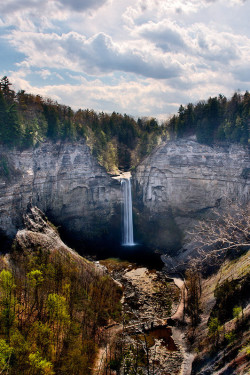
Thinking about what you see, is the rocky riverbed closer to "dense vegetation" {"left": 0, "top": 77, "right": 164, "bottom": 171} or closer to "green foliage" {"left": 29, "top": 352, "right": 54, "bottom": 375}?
"green foliage" {"left": 29, "top": 352, "right": 54, "bottom": 375}

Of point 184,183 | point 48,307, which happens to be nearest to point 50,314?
point 48,307

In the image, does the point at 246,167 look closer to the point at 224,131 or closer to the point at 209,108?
the point at 224,131

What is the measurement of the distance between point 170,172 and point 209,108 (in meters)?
15.5

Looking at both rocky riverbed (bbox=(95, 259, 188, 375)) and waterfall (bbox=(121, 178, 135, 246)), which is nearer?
rocky riverbed (bbox=(95, 259, 188, 375))

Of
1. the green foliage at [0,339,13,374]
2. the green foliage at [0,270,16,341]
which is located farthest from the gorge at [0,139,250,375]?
the green foliage at [0,339,13,374]

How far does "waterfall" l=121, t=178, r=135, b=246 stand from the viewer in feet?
194

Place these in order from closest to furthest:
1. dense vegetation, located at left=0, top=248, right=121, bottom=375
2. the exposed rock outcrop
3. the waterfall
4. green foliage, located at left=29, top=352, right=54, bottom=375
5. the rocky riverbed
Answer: green foliage, located at left=29, top=352, right=54, bottom=375 < dense vegetation, located at left=0, top=248, right=121, bottom=375 < the rocky riverbed < the exposed rock outcrop < the waterfall

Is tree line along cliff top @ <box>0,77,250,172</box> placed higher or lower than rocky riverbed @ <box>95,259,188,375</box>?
higher

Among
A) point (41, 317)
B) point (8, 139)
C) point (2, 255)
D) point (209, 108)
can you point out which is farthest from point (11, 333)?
point (209, 108)

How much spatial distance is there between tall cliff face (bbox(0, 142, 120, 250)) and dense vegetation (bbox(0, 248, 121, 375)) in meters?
9.67

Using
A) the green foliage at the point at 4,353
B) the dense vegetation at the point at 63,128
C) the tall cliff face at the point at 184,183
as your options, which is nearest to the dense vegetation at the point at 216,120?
the tall cliff face at the point at 184,183

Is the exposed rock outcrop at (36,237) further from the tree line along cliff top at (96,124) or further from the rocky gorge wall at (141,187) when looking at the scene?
the tree line along cliff top at (96,124)

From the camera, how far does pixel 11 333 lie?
19.6 m

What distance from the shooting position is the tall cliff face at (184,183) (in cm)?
4969
